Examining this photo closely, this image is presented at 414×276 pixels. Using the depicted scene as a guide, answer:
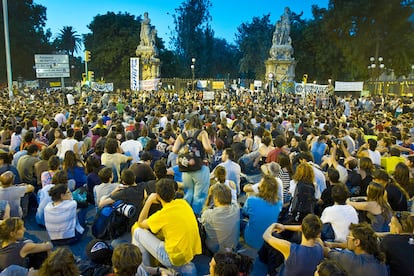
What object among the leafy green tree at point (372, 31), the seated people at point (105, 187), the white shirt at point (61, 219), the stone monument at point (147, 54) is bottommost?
the white shirt at point (61, 219)

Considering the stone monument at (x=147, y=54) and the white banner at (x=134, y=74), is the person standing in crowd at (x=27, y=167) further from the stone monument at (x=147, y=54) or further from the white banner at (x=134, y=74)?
the stone monument at (x=147, y=54)

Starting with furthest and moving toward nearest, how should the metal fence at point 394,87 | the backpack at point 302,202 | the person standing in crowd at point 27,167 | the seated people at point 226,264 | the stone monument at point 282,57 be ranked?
1. the metal fence at point 394,87
2. the stone monument at point 282,57
3. the person standing in crowd at point 27,167
4. the backpack at point 302,202
5. the seated people at point 226,264

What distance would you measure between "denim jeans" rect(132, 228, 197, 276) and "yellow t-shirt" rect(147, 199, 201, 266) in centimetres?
7

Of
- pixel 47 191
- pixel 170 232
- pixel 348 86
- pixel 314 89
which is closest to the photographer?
pixel 170 232

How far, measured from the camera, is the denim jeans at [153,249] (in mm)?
3984

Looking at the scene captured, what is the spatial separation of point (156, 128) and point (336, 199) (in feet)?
25.0

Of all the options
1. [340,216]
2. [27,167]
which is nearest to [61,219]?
[27,167]

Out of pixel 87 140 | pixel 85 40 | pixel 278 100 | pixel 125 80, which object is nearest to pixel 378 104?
pixel 278 100

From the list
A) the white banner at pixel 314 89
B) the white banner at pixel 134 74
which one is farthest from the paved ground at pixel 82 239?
the white banner at pixel 314 89

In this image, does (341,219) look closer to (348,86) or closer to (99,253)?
(99,253)

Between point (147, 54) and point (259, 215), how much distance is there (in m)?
32.0

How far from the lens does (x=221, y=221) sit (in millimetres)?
4652

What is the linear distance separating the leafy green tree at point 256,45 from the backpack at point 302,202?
48693mm

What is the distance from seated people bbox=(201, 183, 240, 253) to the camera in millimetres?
4660
